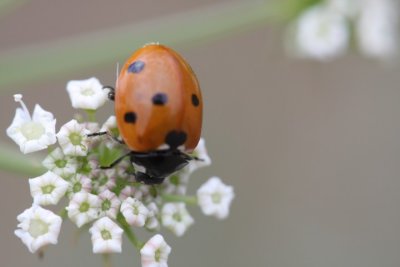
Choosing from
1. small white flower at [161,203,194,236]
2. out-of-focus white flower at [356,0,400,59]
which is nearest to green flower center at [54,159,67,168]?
small white flower at [161,203,194,236]

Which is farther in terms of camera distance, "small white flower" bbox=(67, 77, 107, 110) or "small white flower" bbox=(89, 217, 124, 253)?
"small white flower" bbox=(67, 77, 107, 110)

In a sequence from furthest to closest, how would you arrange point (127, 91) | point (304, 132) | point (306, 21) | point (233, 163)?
point (304, 132) < point (233, 163) < point (306, 21) < point (127, 91)

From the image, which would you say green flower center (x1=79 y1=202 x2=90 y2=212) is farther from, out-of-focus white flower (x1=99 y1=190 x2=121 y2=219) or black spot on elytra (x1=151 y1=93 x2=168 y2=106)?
black spot on elytra (x1=151 y1=93 x2=168 y2=106)

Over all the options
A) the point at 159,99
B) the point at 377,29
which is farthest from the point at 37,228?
the point at 377,29

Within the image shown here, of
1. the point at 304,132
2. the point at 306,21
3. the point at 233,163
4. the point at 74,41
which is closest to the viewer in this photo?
the point at 74,41

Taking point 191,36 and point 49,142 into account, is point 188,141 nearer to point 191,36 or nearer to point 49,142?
point 49,142

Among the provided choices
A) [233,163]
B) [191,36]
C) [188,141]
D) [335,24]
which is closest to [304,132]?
[233,163]
